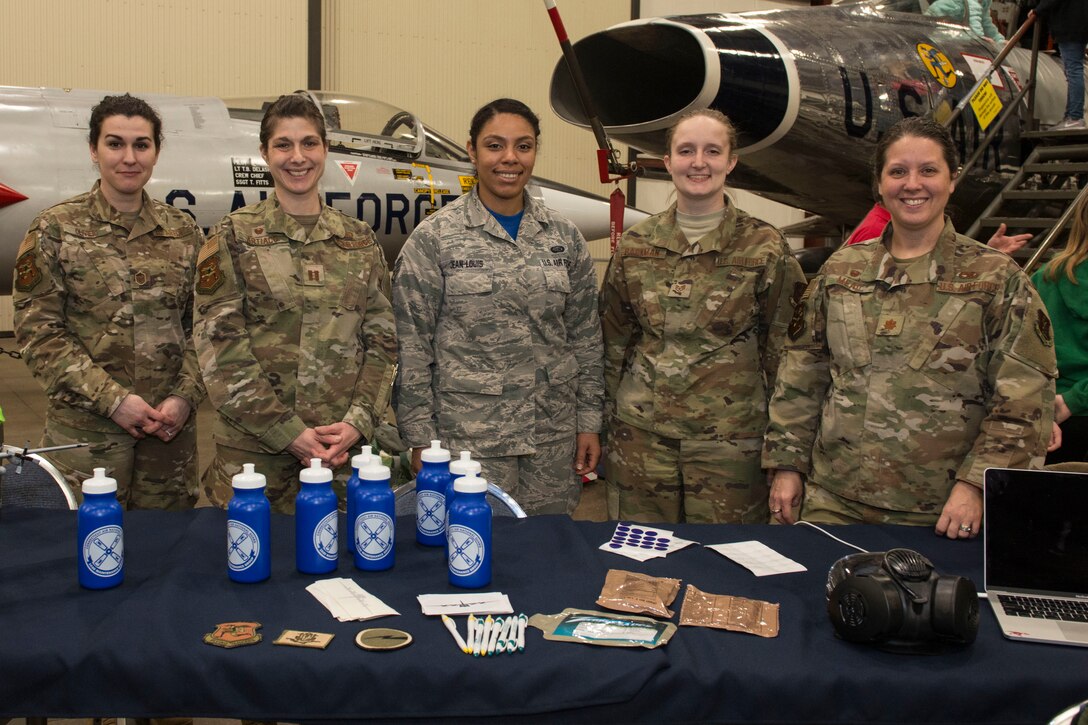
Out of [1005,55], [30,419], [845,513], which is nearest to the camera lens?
[845,513]

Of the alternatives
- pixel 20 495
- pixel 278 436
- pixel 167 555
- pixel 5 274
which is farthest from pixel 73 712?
pixel 5 274

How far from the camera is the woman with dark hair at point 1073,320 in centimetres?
316

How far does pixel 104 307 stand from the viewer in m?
2.95

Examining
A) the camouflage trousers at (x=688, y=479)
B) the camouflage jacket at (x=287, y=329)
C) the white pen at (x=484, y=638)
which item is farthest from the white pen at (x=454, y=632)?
the camouflage trousers at (x=688, y=479)

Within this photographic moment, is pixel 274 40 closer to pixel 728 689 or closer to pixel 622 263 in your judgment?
pixel 622 263

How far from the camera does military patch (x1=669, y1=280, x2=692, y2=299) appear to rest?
278 centimetres

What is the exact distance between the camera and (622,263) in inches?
115

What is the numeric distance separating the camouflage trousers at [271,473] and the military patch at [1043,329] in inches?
72.5

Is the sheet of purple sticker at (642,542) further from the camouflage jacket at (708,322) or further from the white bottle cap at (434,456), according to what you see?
the camouflage jacket at (708,322)

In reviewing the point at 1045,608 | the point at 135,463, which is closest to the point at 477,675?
the point at 1045,608

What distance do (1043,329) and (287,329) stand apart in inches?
77.8

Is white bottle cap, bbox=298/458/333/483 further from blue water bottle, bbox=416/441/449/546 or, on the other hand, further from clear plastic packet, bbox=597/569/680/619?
clear plastic packet, bbox=597/569/680/619

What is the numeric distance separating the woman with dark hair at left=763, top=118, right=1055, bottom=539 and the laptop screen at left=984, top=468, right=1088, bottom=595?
0.33m

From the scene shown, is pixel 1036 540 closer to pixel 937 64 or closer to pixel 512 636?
pixel 512 636
